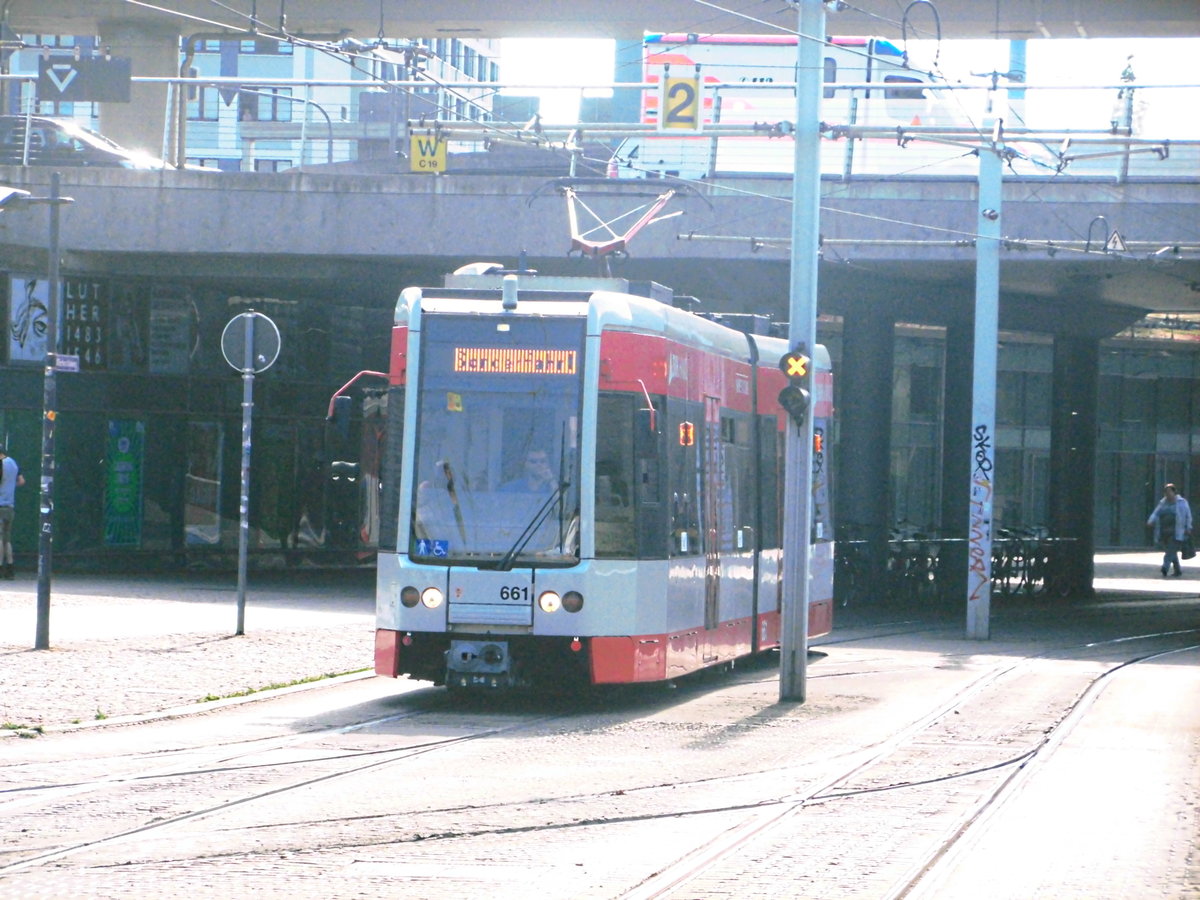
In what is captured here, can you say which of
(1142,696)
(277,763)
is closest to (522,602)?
(277,763)

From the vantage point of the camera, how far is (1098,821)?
9141 mm

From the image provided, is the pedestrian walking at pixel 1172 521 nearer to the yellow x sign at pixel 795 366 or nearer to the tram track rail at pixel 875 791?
the tram track rail at pixel 875 791

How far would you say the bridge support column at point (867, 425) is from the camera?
2969 centimetres

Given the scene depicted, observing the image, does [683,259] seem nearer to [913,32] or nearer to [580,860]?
[913,32]

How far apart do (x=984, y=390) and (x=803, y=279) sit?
8841mm

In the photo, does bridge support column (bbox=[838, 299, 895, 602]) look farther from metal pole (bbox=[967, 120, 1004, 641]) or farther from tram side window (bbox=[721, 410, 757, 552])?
tram side window (bbox=[721, 410, 757, 552])

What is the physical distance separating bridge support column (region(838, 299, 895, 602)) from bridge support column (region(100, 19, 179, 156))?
10.8 metres

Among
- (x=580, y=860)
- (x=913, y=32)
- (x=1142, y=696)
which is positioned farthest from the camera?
(x=913, y=32)

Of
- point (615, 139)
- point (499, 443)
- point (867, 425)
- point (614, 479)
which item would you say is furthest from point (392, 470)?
point (867, 425)

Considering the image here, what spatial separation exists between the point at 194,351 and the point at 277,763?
19.1 m

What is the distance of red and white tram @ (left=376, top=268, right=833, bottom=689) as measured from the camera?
1284 centimetres

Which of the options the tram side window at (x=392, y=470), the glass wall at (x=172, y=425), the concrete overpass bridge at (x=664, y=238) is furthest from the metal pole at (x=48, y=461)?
the glass wall at (x=172, y=425)

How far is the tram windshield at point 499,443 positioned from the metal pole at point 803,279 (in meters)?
2.44

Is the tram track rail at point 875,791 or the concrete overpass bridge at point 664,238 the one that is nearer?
the tram track rail at point 875,791
